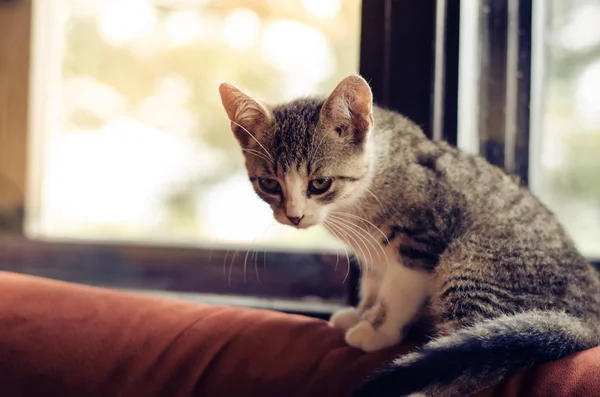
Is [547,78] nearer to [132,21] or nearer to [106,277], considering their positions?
[132,21]

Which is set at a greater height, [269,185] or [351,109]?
[351,109]

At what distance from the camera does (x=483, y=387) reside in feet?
2.64

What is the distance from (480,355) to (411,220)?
327 millimetres

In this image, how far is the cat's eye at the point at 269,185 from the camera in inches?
44.4

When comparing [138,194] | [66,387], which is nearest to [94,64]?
[138,194]

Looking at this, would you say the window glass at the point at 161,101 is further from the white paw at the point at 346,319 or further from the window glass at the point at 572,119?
the window glass at the point at 572,119

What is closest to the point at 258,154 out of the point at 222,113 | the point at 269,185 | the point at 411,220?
the point at 269,185

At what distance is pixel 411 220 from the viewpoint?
106 centimetres

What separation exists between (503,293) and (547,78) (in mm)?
632

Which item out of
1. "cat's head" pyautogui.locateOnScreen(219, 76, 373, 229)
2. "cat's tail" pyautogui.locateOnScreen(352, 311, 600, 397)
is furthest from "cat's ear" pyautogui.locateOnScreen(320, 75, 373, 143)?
"cat's tail" pyautogui.locateOnScreen(352, 311, 600, 397)

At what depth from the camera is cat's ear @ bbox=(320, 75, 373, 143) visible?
40.3 inches

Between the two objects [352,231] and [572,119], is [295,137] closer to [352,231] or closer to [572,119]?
[352,231]

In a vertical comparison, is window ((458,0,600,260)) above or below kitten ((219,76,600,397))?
above

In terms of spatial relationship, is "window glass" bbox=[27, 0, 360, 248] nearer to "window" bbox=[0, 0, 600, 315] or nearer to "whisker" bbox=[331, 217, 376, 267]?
"window" bbox=[0, 0, 600, 315]
